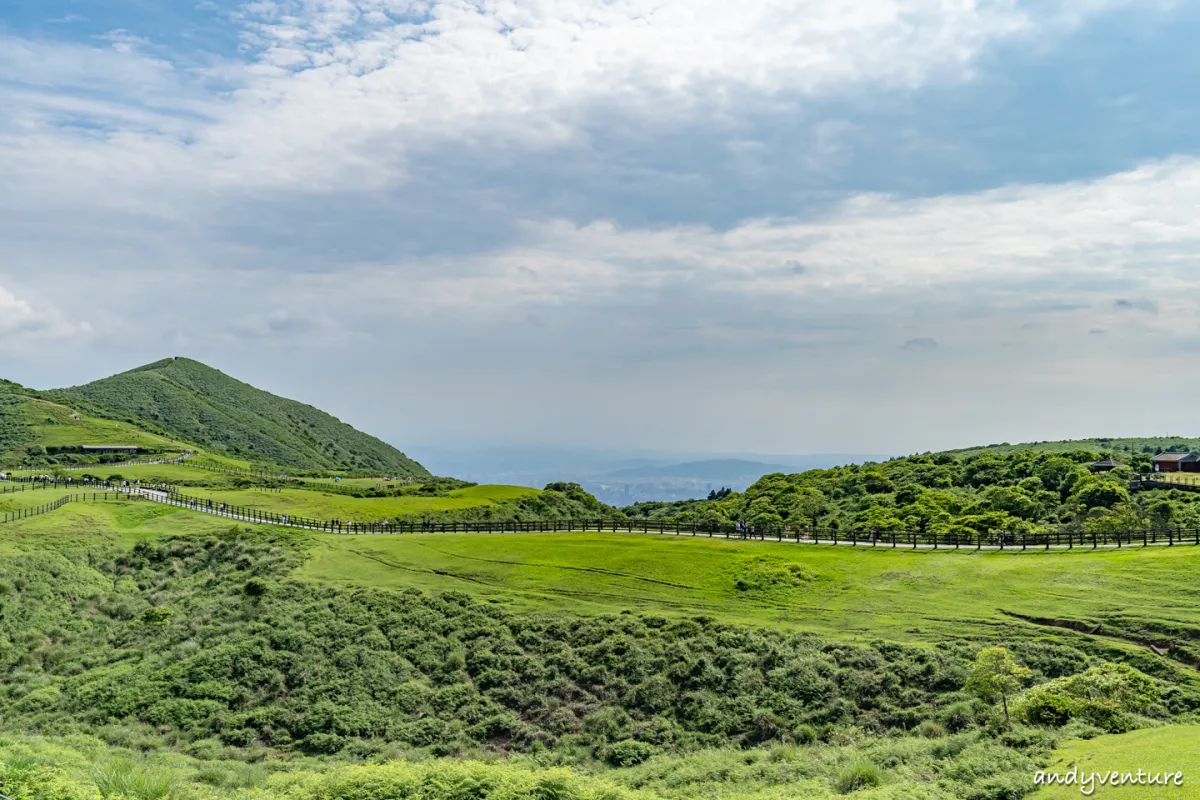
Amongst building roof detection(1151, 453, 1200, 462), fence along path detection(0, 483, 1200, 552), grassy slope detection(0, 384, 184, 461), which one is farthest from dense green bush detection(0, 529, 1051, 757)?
grassy slope detection(0, 384, 184, 461)

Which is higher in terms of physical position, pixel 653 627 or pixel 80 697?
pixel 653 627

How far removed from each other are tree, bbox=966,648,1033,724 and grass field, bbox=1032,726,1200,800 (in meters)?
2.73

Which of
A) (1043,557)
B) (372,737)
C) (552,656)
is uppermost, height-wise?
(1043,557)

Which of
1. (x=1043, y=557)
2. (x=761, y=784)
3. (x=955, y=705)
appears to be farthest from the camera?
(x=1043, y=557)

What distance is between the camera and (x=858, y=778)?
21016mm

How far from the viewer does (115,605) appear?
4347cm

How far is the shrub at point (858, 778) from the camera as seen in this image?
20719 mm

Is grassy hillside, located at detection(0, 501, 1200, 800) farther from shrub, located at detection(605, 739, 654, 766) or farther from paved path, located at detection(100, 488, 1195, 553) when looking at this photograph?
paved path, located at detection(100, 488, 1195, 553)

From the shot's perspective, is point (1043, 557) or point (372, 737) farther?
point (1043, 557)

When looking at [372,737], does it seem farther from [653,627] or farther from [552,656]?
[653,627]

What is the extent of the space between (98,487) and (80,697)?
169 feet

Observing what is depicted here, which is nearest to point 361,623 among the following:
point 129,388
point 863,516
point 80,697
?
point 80,697

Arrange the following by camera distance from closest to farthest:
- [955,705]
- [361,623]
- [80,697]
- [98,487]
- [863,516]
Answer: [955,705], [80,697], [361,623], [863,516], [98,487]

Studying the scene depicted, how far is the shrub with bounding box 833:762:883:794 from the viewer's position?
68.0ft
